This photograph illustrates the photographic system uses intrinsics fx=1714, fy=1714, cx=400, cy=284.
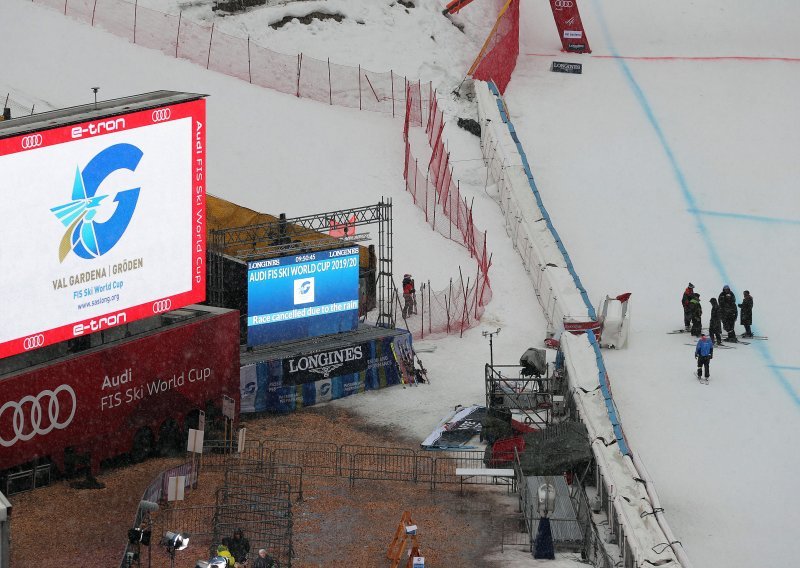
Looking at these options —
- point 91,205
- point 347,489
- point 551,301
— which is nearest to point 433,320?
point 551,301

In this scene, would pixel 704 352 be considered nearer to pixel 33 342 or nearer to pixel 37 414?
pixel 37 414

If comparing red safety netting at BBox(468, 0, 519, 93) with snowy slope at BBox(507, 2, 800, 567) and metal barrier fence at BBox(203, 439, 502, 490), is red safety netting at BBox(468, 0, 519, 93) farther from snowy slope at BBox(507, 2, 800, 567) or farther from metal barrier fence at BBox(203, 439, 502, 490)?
metal barrier fence at BBox(203, 439, 502, 490)

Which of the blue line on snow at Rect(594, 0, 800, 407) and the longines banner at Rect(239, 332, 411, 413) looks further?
the blue line on snow at Rect(594, 0, 800, 407)

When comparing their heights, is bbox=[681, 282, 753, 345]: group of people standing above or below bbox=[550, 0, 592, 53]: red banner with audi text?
below

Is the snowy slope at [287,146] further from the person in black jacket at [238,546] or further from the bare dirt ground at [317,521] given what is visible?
the person in black jacket at [238,546]

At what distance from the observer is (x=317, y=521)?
30.2m

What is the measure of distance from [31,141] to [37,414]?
486 cm

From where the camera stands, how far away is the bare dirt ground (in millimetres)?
28234

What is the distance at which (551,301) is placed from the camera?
41.3 metres

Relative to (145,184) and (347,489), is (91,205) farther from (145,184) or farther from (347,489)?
(347,489)

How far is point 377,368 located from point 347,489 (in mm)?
6417

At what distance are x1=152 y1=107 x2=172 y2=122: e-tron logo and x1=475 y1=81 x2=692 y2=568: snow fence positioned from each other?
9.91 m

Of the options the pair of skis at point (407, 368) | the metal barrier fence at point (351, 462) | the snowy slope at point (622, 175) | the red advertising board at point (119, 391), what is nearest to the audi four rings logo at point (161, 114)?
the red advertising board at point (119, 391)

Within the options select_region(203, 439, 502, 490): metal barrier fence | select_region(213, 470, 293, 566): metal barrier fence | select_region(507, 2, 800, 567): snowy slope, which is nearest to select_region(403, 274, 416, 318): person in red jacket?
select_region(507, 2, 800, 567): snowy slope
